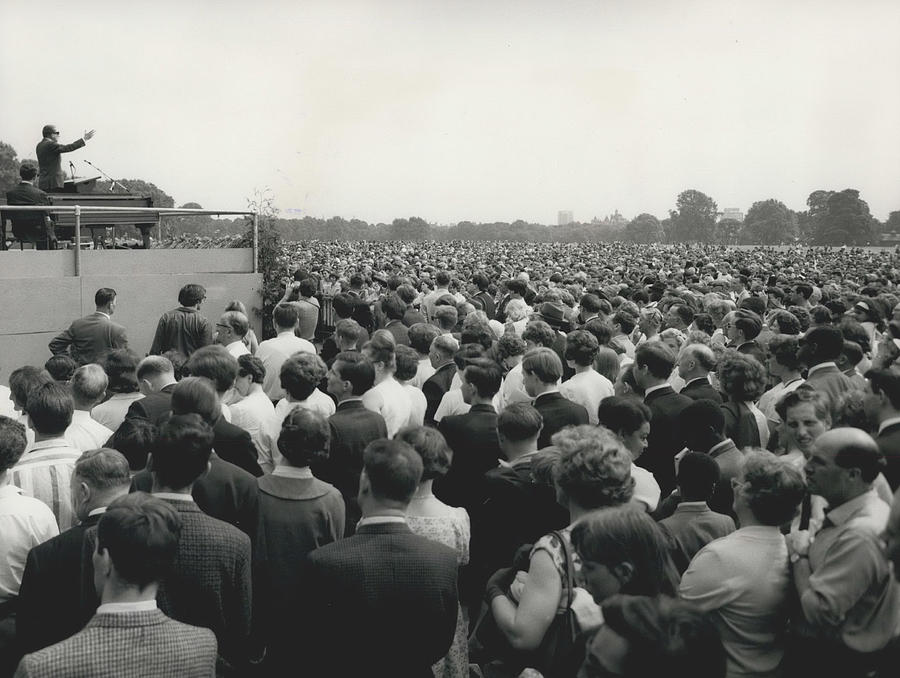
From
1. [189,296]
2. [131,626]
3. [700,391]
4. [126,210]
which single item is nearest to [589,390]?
[700,391]

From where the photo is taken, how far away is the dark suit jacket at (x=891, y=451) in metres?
4.60

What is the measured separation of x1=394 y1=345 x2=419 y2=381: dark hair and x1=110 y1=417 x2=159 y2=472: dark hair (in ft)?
8.31

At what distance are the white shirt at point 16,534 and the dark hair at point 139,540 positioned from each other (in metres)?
1.35

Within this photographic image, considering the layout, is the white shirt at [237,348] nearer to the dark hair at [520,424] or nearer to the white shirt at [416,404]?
the white shirt at [416,404]

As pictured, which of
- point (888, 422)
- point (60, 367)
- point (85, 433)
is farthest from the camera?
point (60, 367)

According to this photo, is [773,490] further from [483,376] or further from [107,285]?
[107,285]

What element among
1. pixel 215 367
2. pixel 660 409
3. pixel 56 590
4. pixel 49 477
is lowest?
pixel 56 590

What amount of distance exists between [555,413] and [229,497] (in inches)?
94.2

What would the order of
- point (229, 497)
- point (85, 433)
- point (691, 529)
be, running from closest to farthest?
point (691, 529) → point (229, 497) → point (85, 433)

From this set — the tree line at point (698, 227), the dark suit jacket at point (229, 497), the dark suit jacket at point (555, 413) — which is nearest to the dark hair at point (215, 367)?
the dark suit jacket at point (229, 497)

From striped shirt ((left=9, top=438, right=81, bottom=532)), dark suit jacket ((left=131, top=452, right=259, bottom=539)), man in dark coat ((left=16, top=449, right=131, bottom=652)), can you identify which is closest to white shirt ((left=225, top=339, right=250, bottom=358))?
striped shirt ((left=9, top=438, right=81, bottom=532))

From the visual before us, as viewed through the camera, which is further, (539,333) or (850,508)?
(539,333)

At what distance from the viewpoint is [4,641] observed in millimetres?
3855

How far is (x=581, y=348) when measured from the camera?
6766mm
